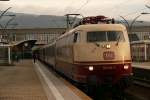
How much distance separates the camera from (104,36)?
68.7 feet

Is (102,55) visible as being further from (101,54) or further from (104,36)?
(104,36)

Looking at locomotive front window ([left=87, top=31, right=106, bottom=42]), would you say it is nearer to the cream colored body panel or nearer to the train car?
the train car

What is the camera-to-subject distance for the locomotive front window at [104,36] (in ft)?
68.4

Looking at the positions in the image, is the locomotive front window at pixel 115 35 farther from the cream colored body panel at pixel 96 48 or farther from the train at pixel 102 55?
the cream colored body panel at pixel 96 48

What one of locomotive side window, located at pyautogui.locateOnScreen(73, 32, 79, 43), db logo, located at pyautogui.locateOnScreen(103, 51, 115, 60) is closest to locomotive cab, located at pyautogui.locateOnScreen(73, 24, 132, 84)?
db logo, located at pyautogui.locateOnScreen(103, 51, 115, 60)

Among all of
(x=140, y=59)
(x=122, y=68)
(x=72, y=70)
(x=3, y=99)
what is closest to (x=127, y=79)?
(x=122, y=68)

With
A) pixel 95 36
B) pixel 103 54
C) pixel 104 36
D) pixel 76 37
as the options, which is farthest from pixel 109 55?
pixel 76 37

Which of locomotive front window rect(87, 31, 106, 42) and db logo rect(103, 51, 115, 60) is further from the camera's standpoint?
locomotive front window rect(87, 31, 106, 42)

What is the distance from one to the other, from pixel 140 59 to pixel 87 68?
155ft

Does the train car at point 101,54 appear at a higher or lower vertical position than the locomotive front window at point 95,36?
lower

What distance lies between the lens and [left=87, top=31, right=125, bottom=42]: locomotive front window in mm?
20859

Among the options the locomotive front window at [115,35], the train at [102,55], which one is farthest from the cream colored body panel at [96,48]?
the locomotive front window at [115,35]

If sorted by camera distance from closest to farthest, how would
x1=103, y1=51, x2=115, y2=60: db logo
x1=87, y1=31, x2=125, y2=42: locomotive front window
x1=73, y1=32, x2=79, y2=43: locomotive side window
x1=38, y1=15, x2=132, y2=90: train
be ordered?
x1=38, y1=15, x2=132, y2=90: train
x1=103, y1=51, x2=115, y2=60: db logo
x1=87, y1=31, x2=125, y2=42: locomotive front window
x1=73, y1=32, x2=79, y2=43: locomotive side window

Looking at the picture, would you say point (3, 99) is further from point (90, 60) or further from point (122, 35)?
point (122, 35)
